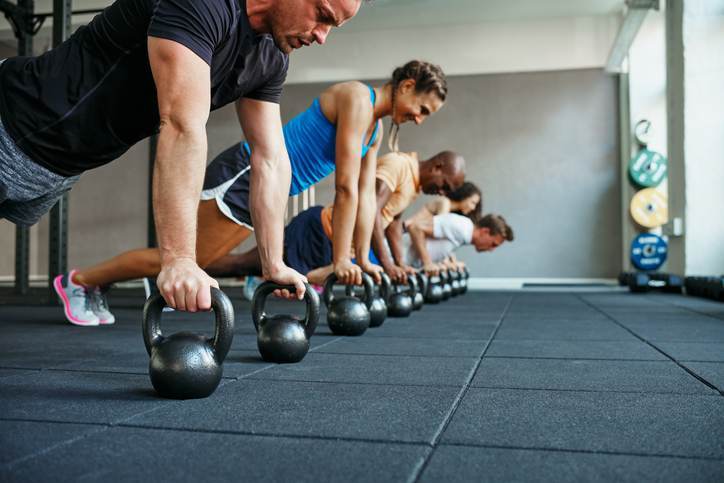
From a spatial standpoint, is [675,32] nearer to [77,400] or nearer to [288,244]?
[288,244]

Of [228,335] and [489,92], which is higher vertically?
[489,92]

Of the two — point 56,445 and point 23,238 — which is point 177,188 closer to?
point 56,445

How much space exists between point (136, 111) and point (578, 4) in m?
7.13

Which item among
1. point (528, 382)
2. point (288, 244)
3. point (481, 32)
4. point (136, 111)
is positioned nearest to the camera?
point (528, 382)

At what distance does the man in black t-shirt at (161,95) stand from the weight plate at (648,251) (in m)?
5.75

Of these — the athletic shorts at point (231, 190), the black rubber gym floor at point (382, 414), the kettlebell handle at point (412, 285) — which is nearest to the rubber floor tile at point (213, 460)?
the black rubber gym floor at point (382, 414)

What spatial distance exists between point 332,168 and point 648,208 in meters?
5.47

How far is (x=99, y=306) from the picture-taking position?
8.80ft

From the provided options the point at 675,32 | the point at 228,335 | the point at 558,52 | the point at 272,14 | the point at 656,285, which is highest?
the point at 558,52

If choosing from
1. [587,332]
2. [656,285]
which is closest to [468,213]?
[656,285]

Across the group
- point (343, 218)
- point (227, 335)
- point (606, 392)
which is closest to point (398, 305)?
point (343, 218)

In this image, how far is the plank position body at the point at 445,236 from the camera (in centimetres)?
464

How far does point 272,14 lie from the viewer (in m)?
1.42

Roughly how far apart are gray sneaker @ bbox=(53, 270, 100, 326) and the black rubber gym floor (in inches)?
20.1
